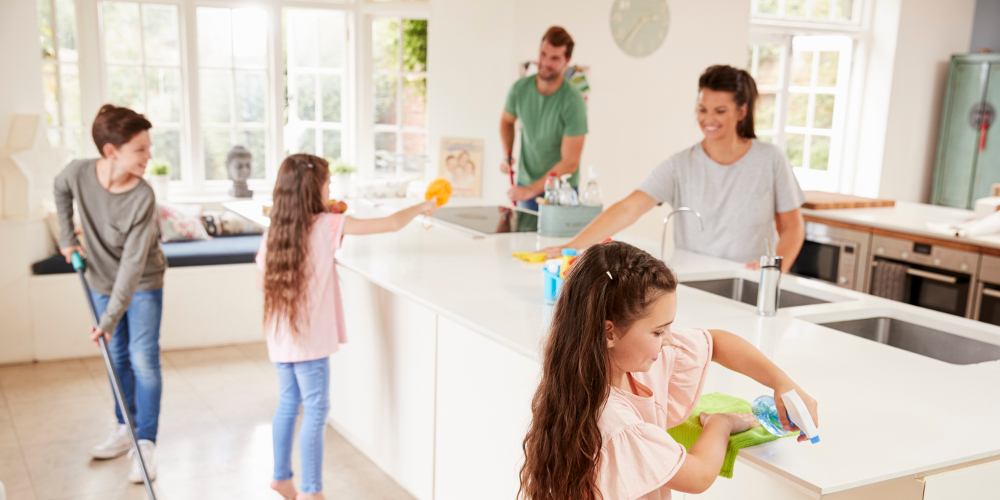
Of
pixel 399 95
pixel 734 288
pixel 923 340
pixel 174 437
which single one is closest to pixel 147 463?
pixel 174 437

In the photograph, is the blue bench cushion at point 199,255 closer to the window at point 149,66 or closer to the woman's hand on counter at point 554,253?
the window at point 149,66

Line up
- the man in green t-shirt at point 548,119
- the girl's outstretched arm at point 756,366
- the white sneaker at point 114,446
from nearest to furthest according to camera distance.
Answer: the girl's outstretched arm at point 756,366 → the white sneaker at point 114,446 → the man in green t-shirt at point 548,119

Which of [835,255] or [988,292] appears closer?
[988,292]

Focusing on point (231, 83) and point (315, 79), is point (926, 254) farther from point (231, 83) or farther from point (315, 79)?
point (231, 83)

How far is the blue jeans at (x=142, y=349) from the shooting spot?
2.96 metres

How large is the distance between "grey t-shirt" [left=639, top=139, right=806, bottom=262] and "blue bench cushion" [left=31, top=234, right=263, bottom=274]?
2.82 metres

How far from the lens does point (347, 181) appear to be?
5.71m

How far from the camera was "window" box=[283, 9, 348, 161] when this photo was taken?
5.75 meters

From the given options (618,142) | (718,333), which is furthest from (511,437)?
(618,142)

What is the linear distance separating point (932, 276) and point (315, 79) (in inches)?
166

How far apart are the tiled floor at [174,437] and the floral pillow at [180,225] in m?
0.82

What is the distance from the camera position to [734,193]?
2.73 m

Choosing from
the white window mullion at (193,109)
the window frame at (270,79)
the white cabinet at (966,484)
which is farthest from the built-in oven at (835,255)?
the white window mullion at (193,109)

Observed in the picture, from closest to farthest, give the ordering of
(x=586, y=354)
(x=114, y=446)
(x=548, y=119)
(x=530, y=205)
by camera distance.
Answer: (x=586, y=354), (x=114, y=446), (x=548, y=119), (x=530, y=205)
